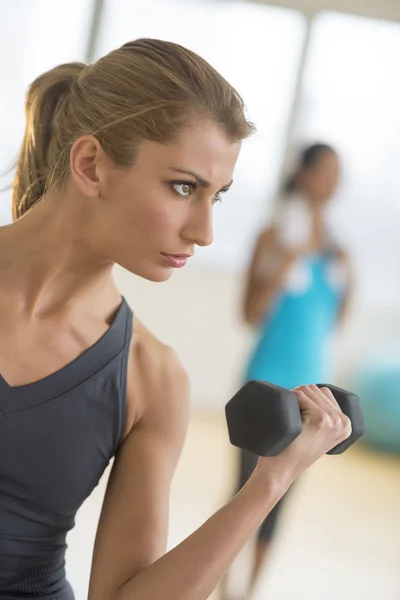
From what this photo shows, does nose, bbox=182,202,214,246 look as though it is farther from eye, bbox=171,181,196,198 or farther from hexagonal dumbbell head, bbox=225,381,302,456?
hexagonal dumbbell head, bbox=225,381,302,456

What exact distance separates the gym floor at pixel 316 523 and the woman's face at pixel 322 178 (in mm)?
856

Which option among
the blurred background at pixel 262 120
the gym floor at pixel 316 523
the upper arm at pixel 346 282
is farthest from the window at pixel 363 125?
the upper arm at pixel 346 282

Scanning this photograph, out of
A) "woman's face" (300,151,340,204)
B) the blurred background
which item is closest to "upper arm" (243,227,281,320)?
"woman's face" (300,151,340,204)

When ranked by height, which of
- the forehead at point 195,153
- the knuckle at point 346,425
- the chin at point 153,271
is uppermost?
the forehead at point 195,153

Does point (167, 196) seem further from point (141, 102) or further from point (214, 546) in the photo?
point (214, 546)

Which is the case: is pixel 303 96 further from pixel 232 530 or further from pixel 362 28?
pixel 232 530

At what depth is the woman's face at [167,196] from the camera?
121cm

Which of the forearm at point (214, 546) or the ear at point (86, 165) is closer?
the forearm at point (214, 546)

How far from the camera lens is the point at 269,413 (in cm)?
106

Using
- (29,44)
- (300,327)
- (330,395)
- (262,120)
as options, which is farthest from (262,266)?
(29,44)

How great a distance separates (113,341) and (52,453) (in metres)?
0.18

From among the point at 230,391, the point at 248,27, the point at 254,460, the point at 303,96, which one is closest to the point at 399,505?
the point at 230,391

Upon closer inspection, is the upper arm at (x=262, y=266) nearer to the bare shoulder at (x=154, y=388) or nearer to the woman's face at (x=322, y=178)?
the woman's face at (x=322, y=178)

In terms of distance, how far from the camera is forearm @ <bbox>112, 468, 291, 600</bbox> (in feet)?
3.78
